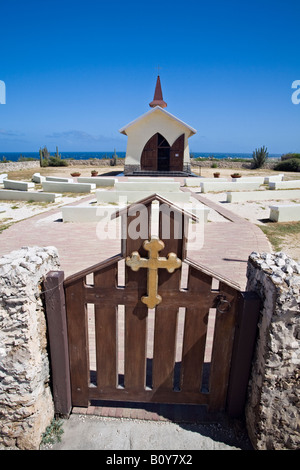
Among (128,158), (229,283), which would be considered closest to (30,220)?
(229,283)

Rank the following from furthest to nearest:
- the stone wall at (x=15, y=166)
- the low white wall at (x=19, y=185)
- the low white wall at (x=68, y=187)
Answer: the stone wall at (x=15, y=166) → the low white wall at (x=19, y=185) → the low white wall at (x=68, y=187)

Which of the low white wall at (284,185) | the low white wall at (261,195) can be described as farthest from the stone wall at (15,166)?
the low white wall at (284,185)

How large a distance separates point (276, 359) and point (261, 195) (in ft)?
47.4

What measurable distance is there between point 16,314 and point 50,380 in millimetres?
839

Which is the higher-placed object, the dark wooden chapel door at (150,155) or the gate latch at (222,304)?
the dark wooden chapel door at (150,155)

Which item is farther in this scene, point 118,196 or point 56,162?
point 56,162

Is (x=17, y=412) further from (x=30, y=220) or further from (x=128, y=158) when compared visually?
(x=128, y=158)

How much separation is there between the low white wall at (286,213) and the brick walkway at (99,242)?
4.39 ft

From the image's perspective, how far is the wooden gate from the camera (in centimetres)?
206

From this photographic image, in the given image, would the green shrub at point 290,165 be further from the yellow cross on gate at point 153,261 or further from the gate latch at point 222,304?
the yellow cross on gate at point 153,261

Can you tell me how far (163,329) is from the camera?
223cm

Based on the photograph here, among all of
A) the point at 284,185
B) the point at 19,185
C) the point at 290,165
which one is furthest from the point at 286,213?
the point at 290,165

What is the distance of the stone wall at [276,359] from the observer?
186 cm

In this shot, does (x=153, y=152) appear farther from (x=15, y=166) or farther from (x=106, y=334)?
(x=106, y=334)
